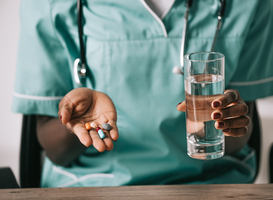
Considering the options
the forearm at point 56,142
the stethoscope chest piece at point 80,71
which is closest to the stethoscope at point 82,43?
the stethoscope chest piece at point 80,71

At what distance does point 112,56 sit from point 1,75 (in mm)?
463

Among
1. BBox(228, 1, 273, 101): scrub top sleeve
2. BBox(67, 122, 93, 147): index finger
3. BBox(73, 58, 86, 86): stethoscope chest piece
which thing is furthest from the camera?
BBox(228, 1, 273, 101): scrub top sleeve

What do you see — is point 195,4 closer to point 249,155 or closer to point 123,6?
point 123,6

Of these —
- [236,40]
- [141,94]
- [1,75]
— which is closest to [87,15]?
[141,94]

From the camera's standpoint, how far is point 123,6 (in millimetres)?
627

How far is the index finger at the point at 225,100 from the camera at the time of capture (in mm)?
410

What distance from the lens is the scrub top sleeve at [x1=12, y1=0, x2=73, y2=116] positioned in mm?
657

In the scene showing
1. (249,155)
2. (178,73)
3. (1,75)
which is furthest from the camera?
(1,75)

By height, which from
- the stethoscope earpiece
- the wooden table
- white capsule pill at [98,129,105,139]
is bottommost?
the wooden table

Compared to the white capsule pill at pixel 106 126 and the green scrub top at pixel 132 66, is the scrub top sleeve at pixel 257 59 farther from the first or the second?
the white capsule pill at pixel 106 126

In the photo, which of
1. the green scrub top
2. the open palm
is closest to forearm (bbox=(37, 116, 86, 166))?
the green scrub top

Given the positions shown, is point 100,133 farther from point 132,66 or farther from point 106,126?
point 132,66

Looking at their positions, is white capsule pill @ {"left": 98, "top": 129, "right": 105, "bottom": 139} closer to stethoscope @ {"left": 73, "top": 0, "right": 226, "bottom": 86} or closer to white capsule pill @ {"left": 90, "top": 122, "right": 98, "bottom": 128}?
white capsule pill @ {"left": 90, "top": 122, "right": 98, "bottom": 128}

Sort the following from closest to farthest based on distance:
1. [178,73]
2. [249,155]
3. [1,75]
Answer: [178,73] → [249,155] → [1,75]
